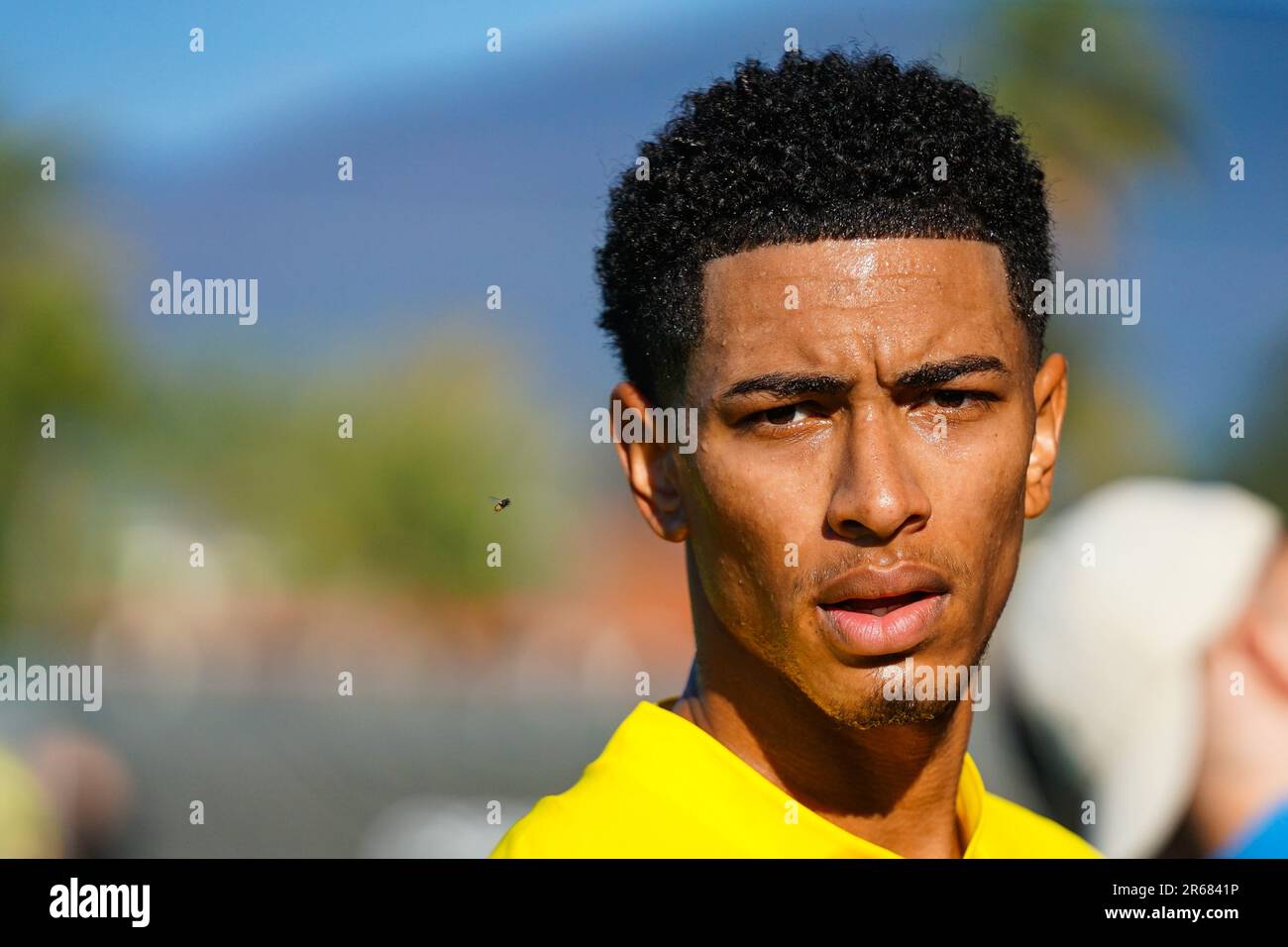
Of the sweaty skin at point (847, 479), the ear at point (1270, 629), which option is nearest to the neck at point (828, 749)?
the sweaty skin at point (847, 479)

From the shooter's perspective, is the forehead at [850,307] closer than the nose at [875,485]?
No

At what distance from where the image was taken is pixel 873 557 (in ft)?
9.04

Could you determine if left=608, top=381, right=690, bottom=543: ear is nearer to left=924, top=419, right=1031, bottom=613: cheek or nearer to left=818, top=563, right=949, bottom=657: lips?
left=818, top=563, right=949, bottom=657: lips

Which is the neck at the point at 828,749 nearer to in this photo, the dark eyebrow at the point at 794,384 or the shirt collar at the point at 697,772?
the shirt collar at the point at 697,772

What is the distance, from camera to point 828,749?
305 cm

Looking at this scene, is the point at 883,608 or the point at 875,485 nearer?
the point at 875,485

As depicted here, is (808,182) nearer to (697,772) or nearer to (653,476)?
(653,476)

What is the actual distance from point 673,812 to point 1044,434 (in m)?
1.39

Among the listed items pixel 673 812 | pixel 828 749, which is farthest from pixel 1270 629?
pixel 673 812

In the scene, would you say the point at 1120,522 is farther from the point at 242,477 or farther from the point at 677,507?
the point at 242,477

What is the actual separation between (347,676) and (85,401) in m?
4.74

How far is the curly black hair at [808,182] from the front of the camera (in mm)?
2969

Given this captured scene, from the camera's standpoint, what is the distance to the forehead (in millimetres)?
2822
